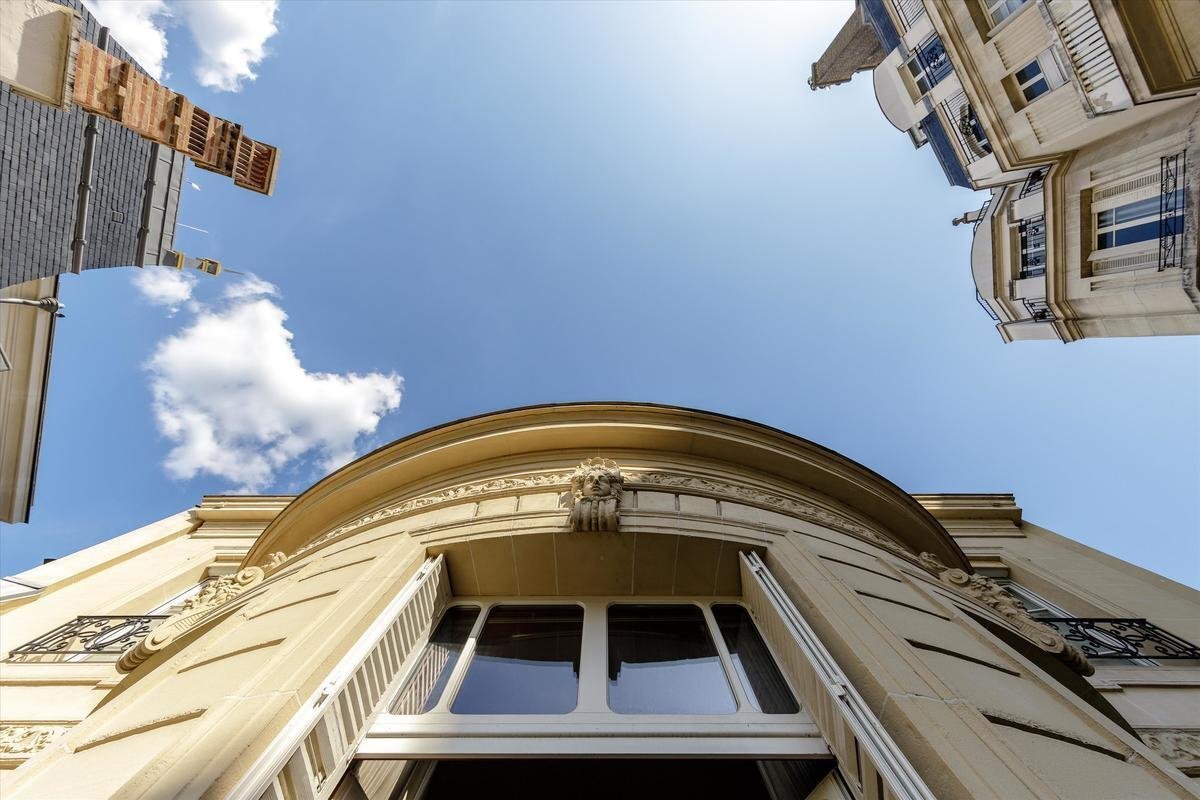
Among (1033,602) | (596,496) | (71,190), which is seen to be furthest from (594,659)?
(71,190)

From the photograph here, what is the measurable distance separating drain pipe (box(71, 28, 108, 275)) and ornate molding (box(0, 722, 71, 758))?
1298 cm

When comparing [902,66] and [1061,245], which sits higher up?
[902,66]

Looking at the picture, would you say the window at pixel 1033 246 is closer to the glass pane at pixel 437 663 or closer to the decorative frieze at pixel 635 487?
the decorative frieze at pixel 635 487

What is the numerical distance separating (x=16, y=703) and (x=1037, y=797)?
10604mm

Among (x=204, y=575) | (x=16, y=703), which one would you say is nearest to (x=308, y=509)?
(x=16, y=703)

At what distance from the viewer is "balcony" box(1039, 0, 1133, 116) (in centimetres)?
1027

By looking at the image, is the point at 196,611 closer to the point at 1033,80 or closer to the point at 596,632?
the point at 596,632

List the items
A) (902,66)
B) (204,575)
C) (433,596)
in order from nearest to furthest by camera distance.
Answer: (433,596)
(204,575)
(902,66)

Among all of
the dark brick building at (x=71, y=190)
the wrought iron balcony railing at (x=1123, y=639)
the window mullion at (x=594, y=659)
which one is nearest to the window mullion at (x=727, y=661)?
the window mullion at (x=594, y=659)

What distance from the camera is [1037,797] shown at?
9.23 feet

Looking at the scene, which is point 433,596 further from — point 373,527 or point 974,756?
point 974,756

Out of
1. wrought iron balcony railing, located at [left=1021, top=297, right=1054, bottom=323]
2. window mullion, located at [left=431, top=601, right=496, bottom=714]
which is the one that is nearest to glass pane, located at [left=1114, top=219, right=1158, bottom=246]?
wrought iron balcony railing, located at [left=1021, top=297, right=1054, bottom=323]

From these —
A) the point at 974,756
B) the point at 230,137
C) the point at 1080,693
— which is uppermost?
the point at 230,137

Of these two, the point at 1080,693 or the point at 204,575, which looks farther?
the point at 204,575
